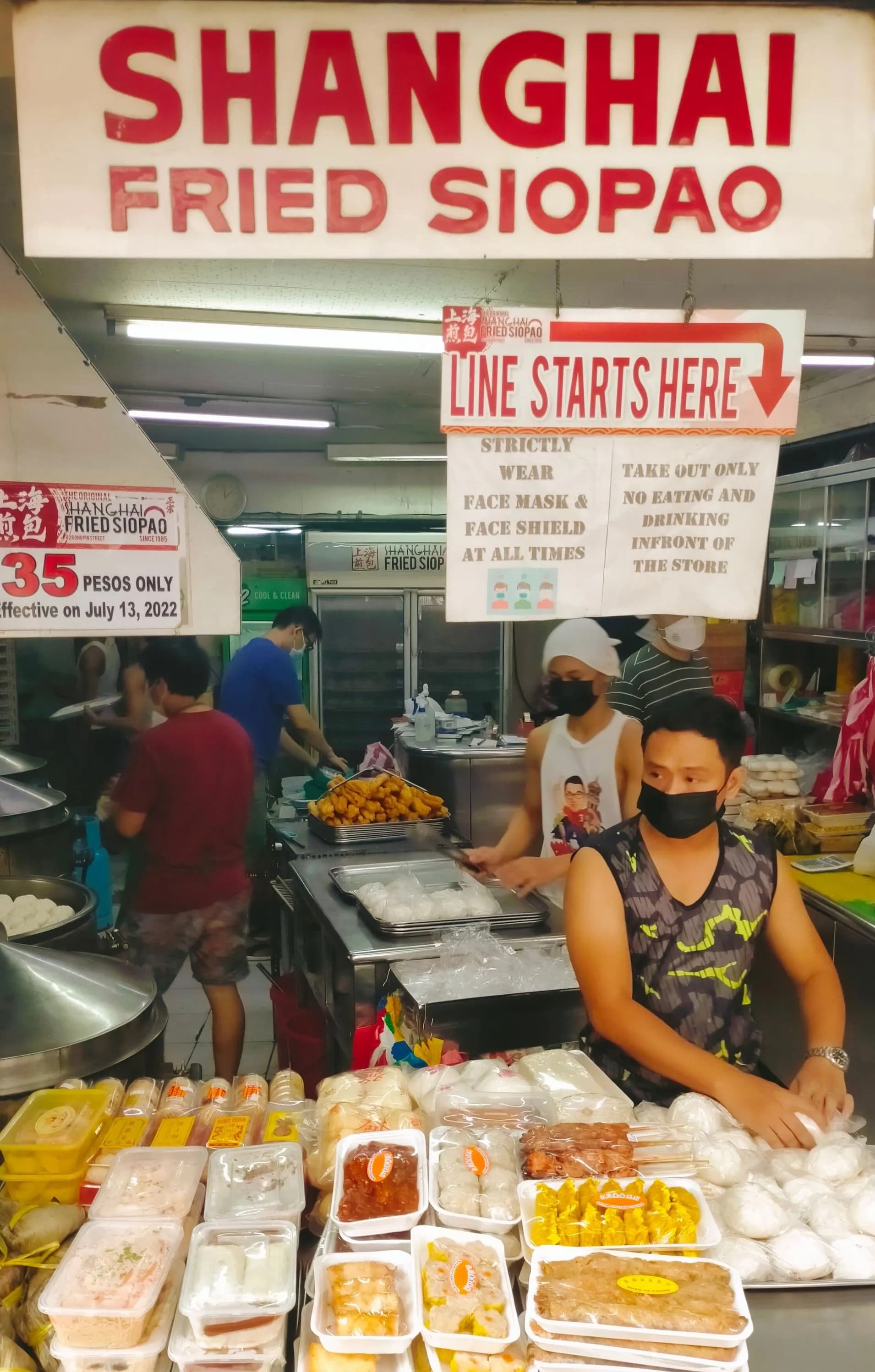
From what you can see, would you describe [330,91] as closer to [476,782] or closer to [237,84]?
[237,84]

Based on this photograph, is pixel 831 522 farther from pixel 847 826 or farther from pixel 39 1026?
pixel 39 1026

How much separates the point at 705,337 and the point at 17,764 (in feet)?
12.7

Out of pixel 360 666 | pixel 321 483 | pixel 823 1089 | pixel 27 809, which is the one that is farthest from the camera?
pixel 360 666

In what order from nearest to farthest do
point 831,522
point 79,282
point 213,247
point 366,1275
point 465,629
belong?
point 366,1275 < point 213,247 < point 79,282 < point 831,522 < point 465,629

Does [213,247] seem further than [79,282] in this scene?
No

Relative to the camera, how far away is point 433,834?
4547 millimetres

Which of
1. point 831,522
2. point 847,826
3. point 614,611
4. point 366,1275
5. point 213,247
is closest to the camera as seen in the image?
point 366,1275

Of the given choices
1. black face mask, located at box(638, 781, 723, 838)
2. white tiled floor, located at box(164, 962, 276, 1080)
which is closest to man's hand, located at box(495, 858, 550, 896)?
black face mask, located at box(638, 781, 723, 838)

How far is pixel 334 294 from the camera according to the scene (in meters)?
4.00

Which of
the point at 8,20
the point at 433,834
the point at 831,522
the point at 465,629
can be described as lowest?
the point at 433,834

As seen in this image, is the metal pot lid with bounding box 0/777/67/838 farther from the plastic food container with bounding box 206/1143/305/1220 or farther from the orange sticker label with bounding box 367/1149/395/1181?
the orange sticker label with bounding box 367/1149/395/1181

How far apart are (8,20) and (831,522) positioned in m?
4.59

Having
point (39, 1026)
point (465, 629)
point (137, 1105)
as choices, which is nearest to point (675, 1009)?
point (137, 1105)

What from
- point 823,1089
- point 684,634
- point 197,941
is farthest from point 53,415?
point 197,941
